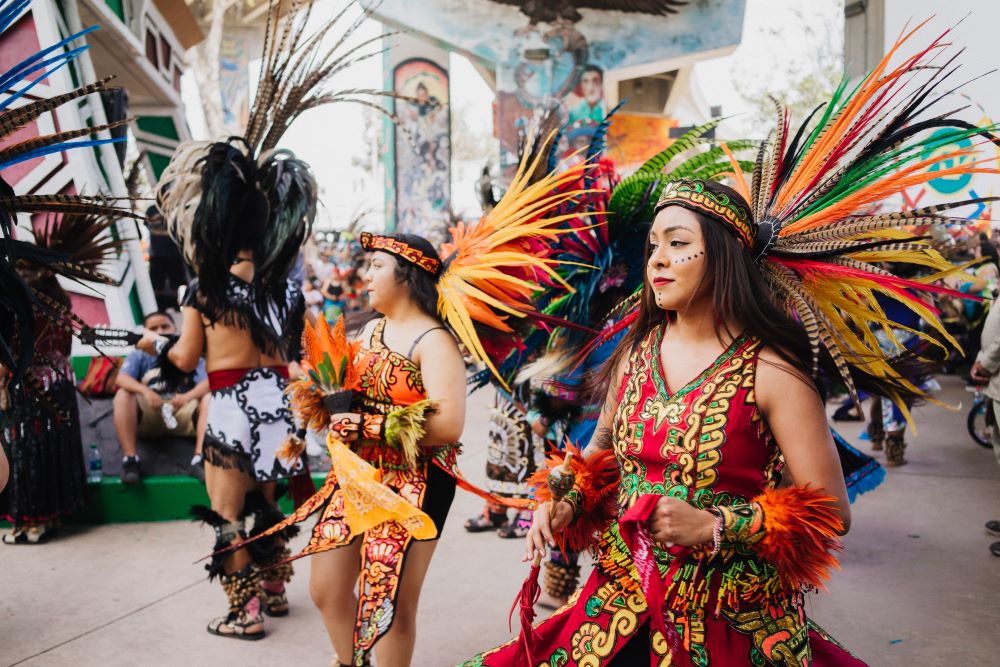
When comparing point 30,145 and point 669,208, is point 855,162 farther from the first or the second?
point 30,145

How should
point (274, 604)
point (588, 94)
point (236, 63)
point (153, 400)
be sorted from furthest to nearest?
point (236, 63) < point (588, 94) < point (153, 400) < point (274, 604)

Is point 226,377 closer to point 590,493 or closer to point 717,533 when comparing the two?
point 590,493

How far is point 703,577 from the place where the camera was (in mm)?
1926

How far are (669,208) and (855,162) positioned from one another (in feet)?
1.81

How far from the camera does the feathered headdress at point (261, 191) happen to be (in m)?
3.86

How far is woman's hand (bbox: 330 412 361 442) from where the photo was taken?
2.90 m

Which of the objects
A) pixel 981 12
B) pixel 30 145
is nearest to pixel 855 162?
pixel 30 145

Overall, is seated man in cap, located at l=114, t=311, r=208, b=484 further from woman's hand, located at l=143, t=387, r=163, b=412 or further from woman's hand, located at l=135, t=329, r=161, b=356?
woman's hand, located at l=135, t=329, r=161, b=356

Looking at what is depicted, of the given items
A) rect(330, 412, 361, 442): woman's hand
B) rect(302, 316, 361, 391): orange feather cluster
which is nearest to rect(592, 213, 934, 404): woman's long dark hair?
rect(330, 412, 361, 442): woman's hand

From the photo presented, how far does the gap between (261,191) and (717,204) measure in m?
2.63

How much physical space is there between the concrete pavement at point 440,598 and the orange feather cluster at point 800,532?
7.74ft

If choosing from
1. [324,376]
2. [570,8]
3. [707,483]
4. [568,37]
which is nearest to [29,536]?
[324,376]

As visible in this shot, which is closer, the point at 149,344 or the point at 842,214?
the point at 842,214

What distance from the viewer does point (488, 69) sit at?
25.2 m
